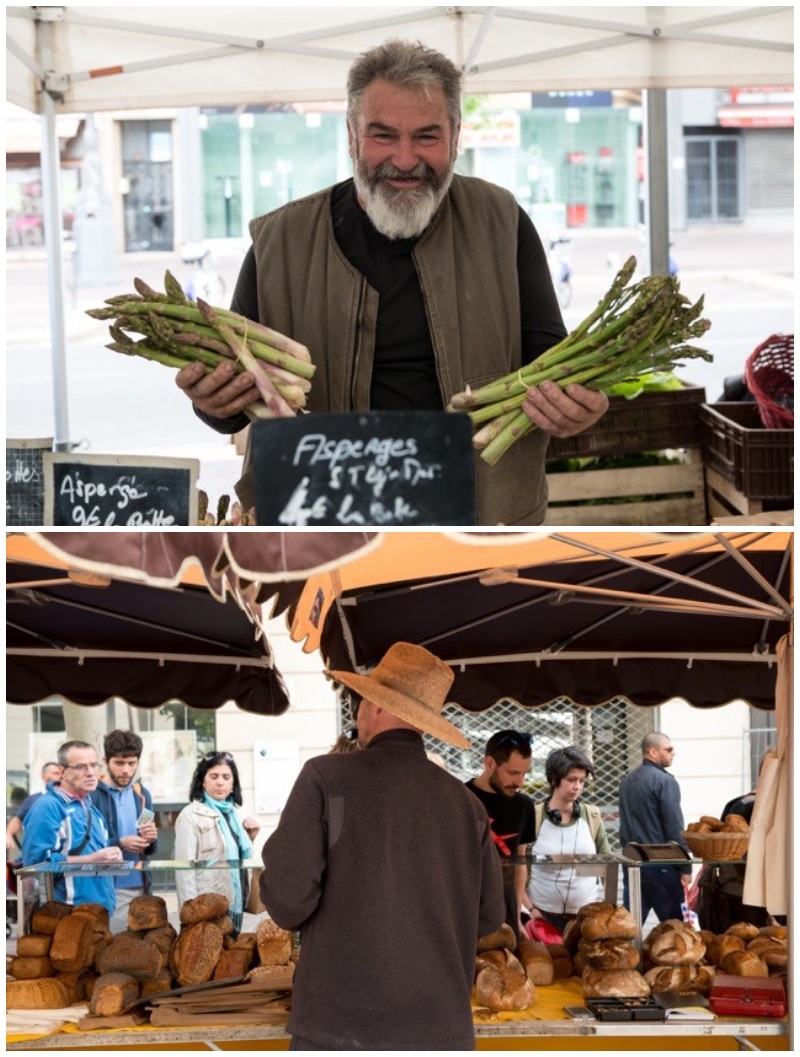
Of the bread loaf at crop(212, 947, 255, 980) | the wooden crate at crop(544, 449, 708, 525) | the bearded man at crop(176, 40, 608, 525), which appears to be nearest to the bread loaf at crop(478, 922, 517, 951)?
the bread loaf at crop(212, 947, 255, 980)

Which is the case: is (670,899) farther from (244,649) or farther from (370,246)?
(370,246)

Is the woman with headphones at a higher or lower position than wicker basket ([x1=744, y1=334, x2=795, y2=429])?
lower

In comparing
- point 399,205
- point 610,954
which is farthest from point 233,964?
point 399,205

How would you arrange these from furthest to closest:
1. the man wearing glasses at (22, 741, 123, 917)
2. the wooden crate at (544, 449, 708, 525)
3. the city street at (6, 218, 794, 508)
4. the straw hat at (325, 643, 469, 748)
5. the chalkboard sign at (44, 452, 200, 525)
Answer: the city street at (6, 218, 794, 508) → the wooden crate at (544, 449, 708, 525) → the man wearing glasses at (22, 741, 123, 917) → the chalkboard sign at (44, 452, 200, 525) → the straw hat at (325, 643, 469, 748)

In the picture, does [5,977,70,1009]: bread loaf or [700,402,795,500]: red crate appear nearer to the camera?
[5,977,70,1009]: bread loaf

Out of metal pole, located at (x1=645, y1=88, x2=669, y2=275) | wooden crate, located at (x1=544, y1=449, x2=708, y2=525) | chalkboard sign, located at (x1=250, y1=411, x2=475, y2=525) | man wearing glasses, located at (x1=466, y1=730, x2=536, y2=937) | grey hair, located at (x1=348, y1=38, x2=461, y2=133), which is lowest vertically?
man wearing glasses, located at (x1=466, y1=730, x2=536, y2=937)

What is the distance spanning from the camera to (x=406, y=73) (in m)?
2.88

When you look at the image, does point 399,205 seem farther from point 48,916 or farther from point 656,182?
point 656,182

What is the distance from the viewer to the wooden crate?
5848mm

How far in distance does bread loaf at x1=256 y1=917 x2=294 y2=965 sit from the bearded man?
137 centimetres

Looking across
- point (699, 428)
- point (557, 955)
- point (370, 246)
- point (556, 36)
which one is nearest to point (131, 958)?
point (557, 955)

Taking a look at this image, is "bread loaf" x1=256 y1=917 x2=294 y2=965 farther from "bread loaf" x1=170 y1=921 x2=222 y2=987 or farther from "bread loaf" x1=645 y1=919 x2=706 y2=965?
"bread loaf" x1=645 y1=919 x2=706 y2=965

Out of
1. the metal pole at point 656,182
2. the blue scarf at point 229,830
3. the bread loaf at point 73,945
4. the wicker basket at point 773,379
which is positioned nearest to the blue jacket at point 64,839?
the bread loaf at point 73,945

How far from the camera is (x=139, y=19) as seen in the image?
215 inches
